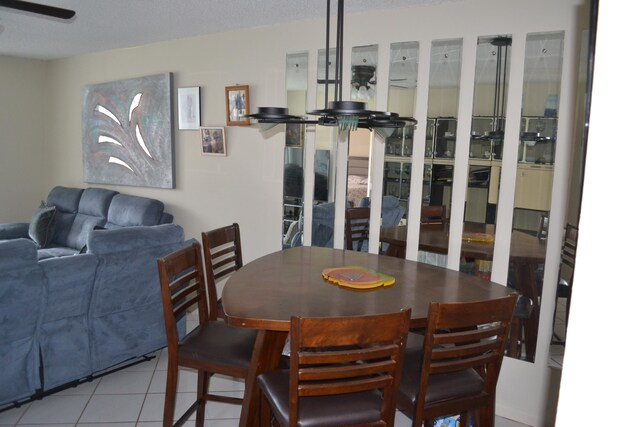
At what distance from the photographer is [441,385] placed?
5.80 feet

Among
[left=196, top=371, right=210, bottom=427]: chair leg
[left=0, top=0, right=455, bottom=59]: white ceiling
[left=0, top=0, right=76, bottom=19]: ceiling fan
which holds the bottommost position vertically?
[left=196, top=371, right=210, bottom=427]: chair leg

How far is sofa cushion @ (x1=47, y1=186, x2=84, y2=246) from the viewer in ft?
17.0

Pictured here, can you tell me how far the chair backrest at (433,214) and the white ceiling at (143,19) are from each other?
1275 mm

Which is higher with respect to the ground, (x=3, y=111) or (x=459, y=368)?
(x=3, y=111)

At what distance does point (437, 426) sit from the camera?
244 centimetres

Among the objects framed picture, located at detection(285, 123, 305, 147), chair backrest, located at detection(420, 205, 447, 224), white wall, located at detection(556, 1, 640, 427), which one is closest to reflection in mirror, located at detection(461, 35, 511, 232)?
chair backrest, located at detection(420, 205, 447, 224)

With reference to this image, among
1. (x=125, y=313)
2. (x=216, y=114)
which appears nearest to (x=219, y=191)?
(x=216, y=114)

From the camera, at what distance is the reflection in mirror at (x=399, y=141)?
307 centimetres

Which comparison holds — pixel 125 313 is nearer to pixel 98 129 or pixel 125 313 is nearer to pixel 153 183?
pixel 153 183

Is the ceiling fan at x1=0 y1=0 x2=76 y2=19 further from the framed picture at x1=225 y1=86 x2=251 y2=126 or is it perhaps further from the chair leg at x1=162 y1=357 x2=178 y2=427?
the chair leg at x1=162 y1=357 x2=178 y2=427

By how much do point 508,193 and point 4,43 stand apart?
5.03m

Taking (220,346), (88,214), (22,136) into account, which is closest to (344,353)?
(220,346)

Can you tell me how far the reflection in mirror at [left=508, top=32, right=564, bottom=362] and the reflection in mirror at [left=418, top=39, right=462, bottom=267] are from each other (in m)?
0.41

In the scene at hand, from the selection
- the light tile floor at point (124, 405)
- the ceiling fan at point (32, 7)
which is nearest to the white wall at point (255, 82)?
the light tile floor at point (124, 405)
